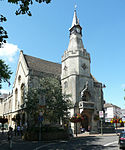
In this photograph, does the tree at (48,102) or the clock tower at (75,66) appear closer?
the tree at (48,102)

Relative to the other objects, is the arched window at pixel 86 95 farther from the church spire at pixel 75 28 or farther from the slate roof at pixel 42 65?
the church spire at pixel 75 28

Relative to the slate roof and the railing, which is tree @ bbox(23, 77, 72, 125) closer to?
the railing

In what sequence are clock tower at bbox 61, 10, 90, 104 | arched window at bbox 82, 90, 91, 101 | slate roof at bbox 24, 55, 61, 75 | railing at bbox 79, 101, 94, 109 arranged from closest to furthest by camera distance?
railing at bbox 79, 101, 94, 109 < clock tower at bbox 61, 10, 90, 104 < arched window at bbox 82, 90, 91, 101 < slate roof at bbox 24, 55, 61, 75

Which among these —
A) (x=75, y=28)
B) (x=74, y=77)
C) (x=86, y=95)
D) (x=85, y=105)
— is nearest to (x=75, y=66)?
(x=74, y=77)

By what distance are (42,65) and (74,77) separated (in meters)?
10.4

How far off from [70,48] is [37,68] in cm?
823

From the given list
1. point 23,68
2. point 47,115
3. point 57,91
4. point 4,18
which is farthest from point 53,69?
point 4,18

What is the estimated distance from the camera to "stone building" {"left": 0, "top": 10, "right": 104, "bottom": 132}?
101ft

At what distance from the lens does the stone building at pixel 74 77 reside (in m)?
30.7

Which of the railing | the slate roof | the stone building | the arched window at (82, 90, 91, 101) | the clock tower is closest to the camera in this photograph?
the railing

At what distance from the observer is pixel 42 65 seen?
38.8 metres

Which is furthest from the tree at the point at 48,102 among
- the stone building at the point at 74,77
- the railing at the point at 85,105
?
the railing at the point at 85,105

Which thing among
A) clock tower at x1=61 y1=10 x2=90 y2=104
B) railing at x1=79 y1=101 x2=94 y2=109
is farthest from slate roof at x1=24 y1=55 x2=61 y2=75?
railing at x1=79 y1=101 x2=94 y2=109

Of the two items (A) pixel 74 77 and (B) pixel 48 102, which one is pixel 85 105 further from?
(B) pixel 48 102
